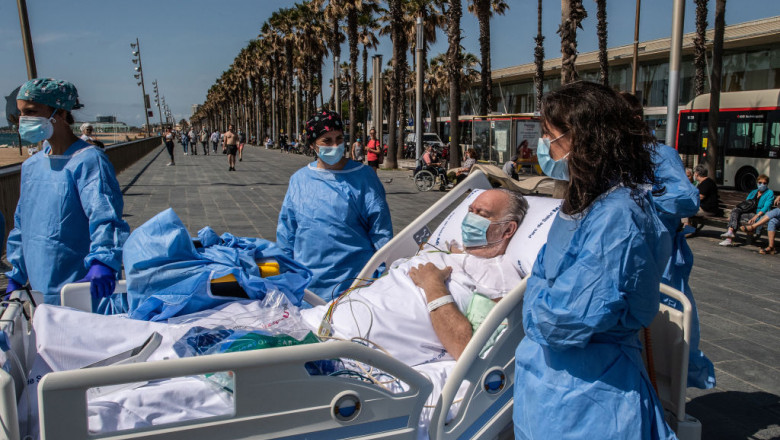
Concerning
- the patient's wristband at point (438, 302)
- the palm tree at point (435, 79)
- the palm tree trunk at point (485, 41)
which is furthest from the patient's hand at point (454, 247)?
the palm tree at point (435, 79)

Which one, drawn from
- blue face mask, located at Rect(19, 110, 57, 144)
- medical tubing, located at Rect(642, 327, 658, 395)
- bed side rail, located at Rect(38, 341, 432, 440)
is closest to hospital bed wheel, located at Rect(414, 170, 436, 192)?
blue face mask, located at Rect(19, 110, 57, 144)

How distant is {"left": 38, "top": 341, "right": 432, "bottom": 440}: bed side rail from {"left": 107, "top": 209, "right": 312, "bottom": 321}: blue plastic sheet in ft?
3.61

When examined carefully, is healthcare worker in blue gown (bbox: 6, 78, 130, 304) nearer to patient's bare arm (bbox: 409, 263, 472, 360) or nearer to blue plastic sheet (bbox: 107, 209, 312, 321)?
blue plastic sheet (bbox: 107, 209, 312, 321)

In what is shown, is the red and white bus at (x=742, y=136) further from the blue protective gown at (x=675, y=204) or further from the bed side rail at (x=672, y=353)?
the bed side rail at (x=672, y=353)

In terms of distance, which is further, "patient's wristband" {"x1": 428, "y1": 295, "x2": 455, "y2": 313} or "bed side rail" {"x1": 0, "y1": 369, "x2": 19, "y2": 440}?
"patient's wristband" {"x1": 428, "y1": 295, "x2": 455, "y2": 313}

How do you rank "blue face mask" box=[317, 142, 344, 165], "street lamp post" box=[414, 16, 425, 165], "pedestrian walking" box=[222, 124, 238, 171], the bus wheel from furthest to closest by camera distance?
A: "pedestrian walking" box=[222, 124, 238, 171], "street lamp post" box=[414, 16, 425, 165], the bus wheel, "blue face mask" box=[317, 142, 344, 165]

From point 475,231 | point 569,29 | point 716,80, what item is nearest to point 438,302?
point 475,231

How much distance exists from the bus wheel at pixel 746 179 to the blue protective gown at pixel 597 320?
2135cm

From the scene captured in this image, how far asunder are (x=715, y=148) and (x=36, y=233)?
68.2 ft

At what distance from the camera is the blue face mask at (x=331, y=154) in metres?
3.75

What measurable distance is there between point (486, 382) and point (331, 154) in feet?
6.41

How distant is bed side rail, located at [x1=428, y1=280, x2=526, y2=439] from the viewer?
216 cm

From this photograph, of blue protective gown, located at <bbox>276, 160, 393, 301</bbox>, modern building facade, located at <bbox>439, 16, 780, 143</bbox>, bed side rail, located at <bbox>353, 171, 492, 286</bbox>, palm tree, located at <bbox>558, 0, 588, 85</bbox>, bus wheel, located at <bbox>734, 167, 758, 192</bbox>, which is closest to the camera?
bed side rail, located at <bbox>353, 171, 492, 286</bbox>

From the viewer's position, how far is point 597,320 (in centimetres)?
163
